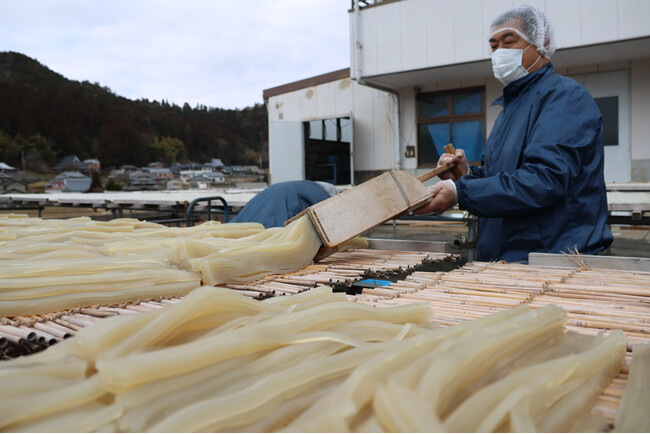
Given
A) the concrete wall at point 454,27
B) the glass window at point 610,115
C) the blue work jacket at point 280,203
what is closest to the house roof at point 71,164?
the concrete wall at point 454,27

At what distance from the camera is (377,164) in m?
12.2

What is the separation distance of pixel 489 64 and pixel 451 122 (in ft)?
6.26

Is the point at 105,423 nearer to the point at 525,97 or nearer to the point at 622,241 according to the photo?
the point at 525,97

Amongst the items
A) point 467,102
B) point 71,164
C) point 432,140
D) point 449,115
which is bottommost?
point 432,140

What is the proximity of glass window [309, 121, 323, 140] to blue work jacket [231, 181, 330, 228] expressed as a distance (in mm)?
9176

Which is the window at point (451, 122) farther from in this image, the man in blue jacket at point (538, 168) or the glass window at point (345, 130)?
the man in blue jacket at point (538, 168)

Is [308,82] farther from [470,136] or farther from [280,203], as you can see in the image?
[280,203]

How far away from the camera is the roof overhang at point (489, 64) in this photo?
8.48 metres

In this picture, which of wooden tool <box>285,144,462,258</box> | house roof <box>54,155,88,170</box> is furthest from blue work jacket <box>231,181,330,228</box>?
house roof <box>54,155,88,170</box>

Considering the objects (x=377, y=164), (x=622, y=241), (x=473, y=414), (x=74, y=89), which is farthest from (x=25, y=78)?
(x=473, y=414)

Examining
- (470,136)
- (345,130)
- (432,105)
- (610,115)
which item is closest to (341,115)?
(345,130)

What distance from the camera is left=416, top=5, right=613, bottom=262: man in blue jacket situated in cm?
252

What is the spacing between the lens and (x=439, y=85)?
11195 millimetres

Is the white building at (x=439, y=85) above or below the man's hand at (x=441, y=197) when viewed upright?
above
